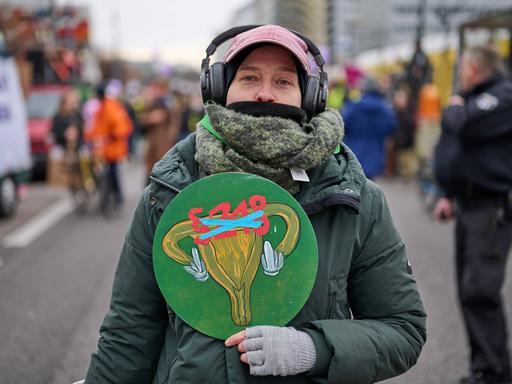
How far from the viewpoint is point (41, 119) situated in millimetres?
17922

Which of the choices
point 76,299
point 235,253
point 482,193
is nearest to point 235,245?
point 235,253

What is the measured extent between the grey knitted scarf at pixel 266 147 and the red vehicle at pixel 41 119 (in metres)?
13.9

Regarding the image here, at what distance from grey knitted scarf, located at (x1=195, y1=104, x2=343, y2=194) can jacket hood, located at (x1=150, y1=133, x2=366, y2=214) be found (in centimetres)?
4

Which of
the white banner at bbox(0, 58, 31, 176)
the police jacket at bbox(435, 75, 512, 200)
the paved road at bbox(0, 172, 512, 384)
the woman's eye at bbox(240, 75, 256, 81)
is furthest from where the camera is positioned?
the white banner at bbox(0, 58, 31, 176)

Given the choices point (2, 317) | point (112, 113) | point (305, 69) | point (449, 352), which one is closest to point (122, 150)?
point (112, 113)

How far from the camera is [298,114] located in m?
1.94

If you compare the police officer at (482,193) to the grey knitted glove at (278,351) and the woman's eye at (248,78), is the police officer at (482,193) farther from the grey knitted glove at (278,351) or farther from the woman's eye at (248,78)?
the grey knitted glove at (278,351)

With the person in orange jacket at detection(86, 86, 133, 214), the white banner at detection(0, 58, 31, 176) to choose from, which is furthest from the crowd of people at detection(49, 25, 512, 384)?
the person in orange jacket at detection(86, 86, 133, 214)

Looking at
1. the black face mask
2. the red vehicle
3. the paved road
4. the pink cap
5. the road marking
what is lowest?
the road marking

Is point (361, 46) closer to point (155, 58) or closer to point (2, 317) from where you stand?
point (155, 58)

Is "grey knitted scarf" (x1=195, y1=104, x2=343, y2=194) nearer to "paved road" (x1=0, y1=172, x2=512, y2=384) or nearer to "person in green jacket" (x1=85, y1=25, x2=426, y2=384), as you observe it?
"person in green jacket" (x1=85, y1=25, x2=426, y2=384)

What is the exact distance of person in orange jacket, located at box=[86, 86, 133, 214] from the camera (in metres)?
11.7

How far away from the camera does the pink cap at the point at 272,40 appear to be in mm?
1885

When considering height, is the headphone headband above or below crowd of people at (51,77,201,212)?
above
